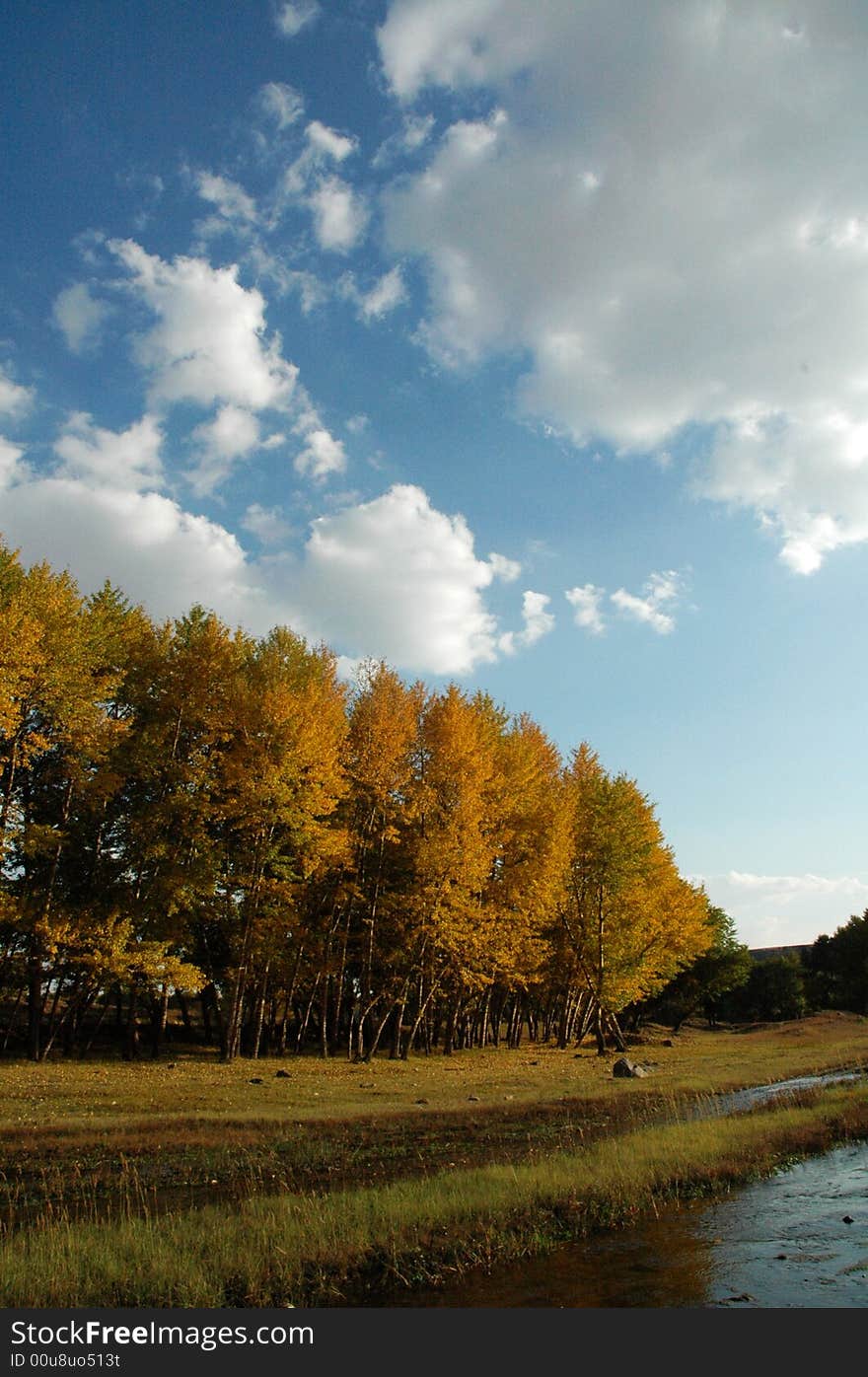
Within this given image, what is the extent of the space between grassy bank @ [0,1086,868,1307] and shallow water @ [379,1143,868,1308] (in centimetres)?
52

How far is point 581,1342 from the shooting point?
708 cm

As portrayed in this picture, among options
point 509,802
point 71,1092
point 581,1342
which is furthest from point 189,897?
point 581,1342

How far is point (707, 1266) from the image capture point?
910cm

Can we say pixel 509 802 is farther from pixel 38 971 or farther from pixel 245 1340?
pixel 245 1340

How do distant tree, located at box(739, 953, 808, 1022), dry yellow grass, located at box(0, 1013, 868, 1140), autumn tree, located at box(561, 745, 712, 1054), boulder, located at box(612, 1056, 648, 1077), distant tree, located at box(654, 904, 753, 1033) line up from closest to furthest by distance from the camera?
dry yellow grass, located at box(0, 1013, 868, 1140) → boulder, located at box(612, 1056, 648, 1077) → autumn tree, located at box(561, 745, 712, 1054) → distant tree, located at box(654, 904, 753, 1033) → distant tree, located at box(739, 953, 808, 1022)

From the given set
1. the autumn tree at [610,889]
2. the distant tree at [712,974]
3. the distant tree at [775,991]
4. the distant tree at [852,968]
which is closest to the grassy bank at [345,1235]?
the autumn tree at [610,889]

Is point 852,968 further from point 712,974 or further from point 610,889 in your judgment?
point 610,889

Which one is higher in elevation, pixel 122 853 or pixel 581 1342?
pixel 122 853

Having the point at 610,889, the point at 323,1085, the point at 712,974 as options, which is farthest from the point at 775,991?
the point at 323,1085

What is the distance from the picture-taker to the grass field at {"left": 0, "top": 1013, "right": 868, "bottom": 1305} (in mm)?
8453

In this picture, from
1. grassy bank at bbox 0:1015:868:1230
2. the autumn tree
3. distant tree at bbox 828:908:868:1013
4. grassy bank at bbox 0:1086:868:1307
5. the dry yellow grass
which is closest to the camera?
grassy bank at bbox 0:1086:868:1307

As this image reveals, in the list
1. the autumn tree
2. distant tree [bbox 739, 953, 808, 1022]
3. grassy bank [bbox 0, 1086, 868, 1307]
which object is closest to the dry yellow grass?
the autumn tree

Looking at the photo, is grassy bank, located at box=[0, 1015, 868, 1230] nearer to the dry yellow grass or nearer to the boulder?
the dry yellow grass

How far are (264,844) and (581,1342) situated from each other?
24.0 meters
